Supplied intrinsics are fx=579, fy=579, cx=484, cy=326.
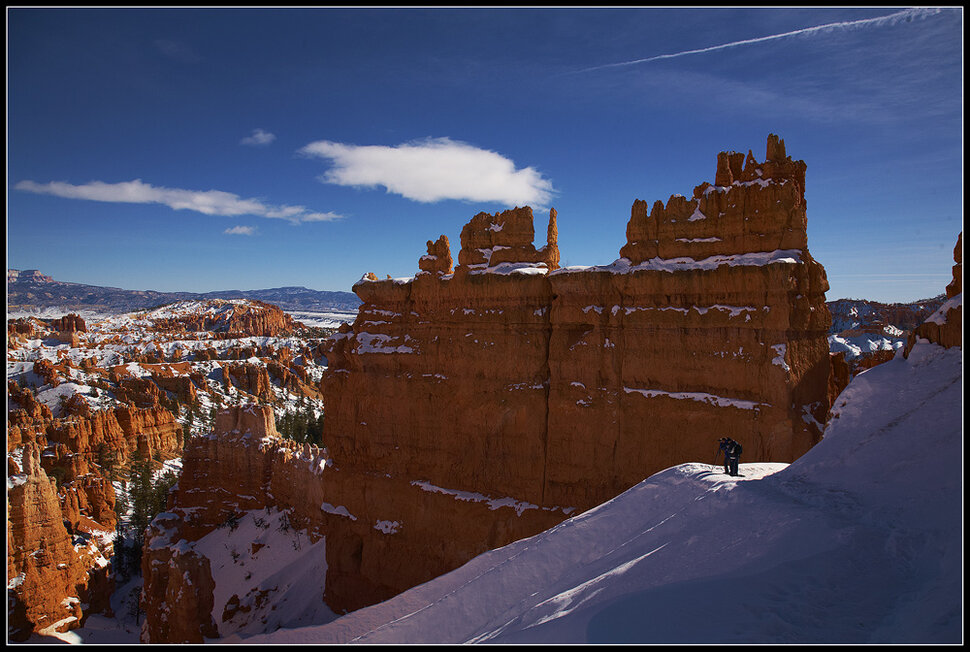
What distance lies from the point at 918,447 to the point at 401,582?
731 inches

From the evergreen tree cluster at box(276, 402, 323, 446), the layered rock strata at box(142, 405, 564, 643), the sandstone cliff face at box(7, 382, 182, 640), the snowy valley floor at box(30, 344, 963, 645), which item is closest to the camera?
the snowy valley floor at box(30, 344, 963, 645)

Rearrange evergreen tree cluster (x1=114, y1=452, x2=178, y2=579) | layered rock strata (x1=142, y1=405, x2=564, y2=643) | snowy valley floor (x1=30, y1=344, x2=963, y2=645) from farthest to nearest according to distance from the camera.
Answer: evergreen tree cluster (x1=114, y1=452, x2=178, y2=579)
layered rock strata (x1=142, y1=405, x2=564, y2=643)
snowy valley floor (x1=30, y1=344, x2=963, y2=645)

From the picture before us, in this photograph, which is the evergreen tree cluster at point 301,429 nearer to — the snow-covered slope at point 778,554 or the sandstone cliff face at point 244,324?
the snow-covered slope at point 778,554

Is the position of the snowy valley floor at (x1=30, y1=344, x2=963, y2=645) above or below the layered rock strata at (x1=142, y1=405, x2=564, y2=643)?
above

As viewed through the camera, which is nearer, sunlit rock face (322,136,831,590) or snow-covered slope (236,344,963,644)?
snow-covered slope (236,344,963,644)

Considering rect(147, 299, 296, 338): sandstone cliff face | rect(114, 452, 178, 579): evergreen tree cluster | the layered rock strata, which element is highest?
rect(147, 299, 296, 338): sandstone cliff face

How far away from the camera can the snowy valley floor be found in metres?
5.71

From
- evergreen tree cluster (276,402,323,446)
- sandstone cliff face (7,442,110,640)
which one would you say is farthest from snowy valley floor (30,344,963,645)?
evergreen tree cluster (276,402,323,446)

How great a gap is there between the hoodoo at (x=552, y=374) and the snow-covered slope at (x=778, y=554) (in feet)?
14.5

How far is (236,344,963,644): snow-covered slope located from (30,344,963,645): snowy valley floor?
0.02 metres

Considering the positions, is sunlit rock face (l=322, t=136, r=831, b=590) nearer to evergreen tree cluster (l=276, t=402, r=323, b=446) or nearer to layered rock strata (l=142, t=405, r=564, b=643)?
layered rock strata (l=142, t=405, r=564, b=643)

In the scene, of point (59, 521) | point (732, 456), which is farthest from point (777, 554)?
point (59, 521)

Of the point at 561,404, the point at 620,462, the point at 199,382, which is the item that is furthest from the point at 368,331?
the point at 199,382

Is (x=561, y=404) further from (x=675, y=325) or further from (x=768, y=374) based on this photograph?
(x=768, y=374)
